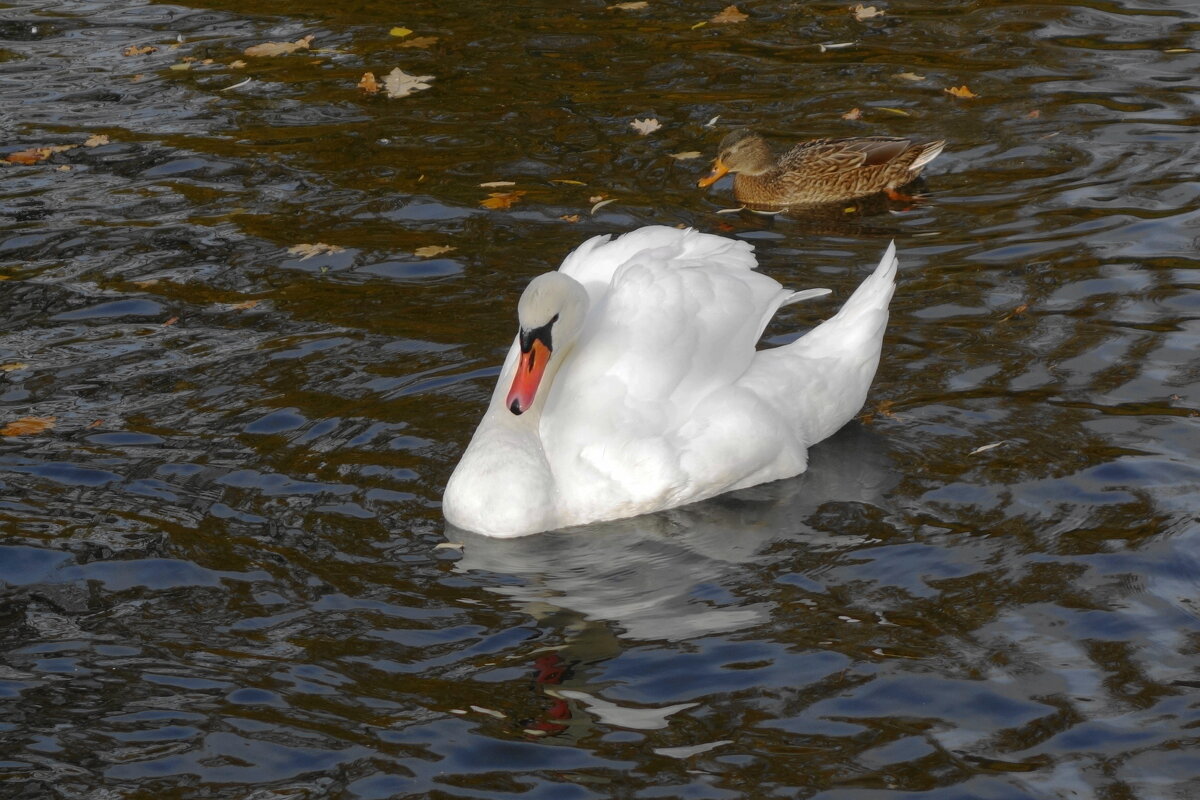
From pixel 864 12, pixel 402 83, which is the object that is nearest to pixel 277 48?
pixel 402 83

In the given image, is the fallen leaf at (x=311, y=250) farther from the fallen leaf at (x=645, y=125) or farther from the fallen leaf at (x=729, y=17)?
the fallen leaf at (x=729, y=17)

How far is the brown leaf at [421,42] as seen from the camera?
13.5 metres

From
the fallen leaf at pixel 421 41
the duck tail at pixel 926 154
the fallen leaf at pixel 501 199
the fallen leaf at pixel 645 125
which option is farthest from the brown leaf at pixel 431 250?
the fallen leaf at pixel 421 41

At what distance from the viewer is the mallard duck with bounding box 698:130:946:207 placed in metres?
10.1

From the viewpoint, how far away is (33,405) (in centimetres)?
772

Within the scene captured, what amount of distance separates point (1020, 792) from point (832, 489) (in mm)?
2330

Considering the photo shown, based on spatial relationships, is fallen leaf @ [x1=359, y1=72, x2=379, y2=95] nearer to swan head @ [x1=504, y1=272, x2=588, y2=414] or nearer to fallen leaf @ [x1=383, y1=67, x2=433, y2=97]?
fallen leaf @ [x1=383, y1=67, x2=433, y2=97]

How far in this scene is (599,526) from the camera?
6.61 meters

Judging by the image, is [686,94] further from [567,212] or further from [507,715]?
[507,715]

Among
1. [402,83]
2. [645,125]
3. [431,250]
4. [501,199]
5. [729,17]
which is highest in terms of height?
[729,17]

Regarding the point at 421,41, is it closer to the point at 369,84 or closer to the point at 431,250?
the point at 369,84

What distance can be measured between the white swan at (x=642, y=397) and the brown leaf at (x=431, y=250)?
246 cm

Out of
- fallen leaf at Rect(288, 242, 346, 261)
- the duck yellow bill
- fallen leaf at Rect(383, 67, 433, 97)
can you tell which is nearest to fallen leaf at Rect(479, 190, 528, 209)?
fallen leaf at Rect(288, 242, 346, 261)

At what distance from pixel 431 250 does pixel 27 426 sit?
2.91 m
